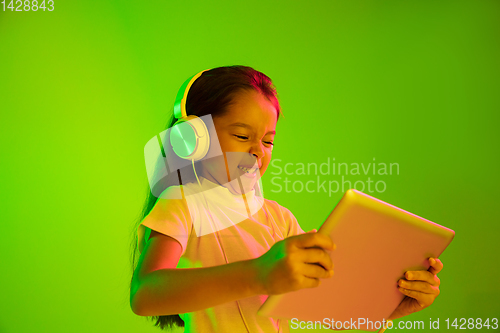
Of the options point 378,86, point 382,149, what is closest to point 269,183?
point 382,149

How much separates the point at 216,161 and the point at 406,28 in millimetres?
1216

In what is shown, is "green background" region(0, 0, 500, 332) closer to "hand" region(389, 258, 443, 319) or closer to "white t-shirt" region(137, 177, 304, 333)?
"white t-shirt" region(137, 177, 304, 333)

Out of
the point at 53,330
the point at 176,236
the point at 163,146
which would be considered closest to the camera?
the point at 176,236

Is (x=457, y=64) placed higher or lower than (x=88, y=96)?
higher

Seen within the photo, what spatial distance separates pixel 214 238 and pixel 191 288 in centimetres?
16

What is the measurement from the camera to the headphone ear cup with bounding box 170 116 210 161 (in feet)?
1.81

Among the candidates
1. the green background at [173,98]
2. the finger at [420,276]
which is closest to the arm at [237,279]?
the finger at [420,276]

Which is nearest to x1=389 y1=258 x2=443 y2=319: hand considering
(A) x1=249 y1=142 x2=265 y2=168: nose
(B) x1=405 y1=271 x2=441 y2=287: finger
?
(B) x1=405 y1=271 x2=441 y2=287: finger

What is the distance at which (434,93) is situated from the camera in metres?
1.38

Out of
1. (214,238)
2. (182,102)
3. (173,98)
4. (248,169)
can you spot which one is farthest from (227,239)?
(173,98)

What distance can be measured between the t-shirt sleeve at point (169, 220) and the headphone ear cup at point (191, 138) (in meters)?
0.08

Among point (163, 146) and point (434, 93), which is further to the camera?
point (434, 93)

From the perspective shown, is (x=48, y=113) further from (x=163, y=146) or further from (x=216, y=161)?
(x=216, y=161)

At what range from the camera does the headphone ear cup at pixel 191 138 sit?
552 mm
